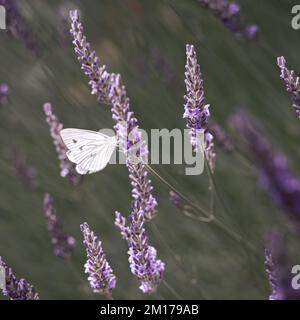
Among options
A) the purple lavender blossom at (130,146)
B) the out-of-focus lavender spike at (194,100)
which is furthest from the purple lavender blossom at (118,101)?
the out-of-focus lavender spike at (194,100)

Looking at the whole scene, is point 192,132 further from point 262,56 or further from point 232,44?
point 262,56

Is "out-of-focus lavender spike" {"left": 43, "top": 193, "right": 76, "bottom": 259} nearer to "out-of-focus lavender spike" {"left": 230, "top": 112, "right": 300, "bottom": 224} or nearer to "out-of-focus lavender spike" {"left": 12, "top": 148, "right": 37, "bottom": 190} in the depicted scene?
"out-of-focus lavender spike" {"left": 12, "top": 148, "right": 37, "bottom": 190}

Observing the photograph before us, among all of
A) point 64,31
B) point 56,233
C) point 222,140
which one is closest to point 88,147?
point 56,233

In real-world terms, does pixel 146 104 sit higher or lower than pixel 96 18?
lower

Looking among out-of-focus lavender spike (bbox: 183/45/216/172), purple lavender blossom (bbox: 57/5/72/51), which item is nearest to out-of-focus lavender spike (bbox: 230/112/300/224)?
out-of-focus lavender spike (bbox: 183/45/216/172)

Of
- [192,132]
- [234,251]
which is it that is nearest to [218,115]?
[234,251]

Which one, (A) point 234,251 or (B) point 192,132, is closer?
(B) point 192,132
